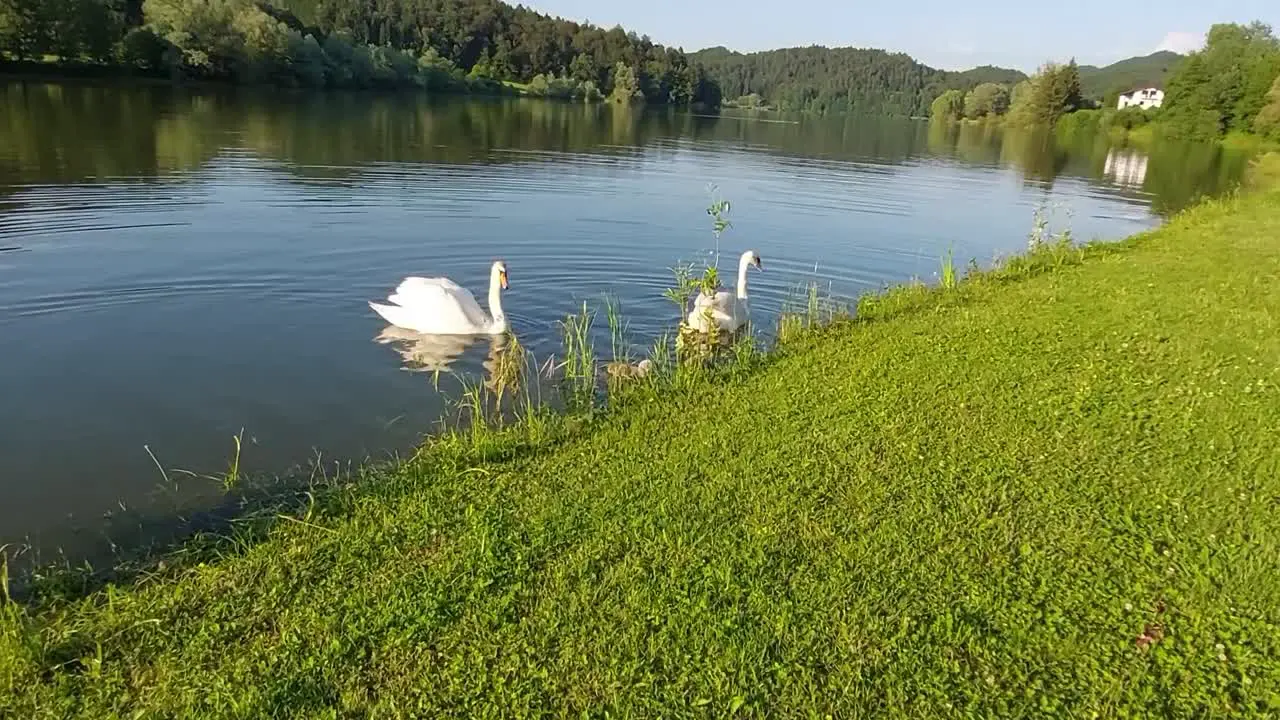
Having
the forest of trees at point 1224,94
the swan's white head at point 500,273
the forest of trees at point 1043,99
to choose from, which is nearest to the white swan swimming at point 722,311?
the swan's white head at point 500,273

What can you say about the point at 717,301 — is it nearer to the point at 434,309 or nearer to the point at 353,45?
the point at 434,309

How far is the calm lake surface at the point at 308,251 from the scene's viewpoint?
9.34 meters

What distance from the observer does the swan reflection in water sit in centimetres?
1187

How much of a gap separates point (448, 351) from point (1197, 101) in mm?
108350

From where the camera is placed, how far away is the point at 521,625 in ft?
17.8

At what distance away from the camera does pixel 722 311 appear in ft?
43.3

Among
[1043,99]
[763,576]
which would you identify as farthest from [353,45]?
[763,576]

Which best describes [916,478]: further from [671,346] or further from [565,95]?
[565,95]

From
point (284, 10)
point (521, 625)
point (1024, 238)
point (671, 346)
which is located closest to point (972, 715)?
point (521, 625)

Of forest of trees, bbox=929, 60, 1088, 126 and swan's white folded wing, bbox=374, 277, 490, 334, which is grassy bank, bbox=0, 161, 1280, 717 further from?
forest of trees, bbox=929, 60, 1088, 126

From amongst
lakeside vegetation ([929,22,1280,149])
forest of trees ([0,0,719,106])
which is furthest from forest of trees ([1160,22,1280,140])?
forest of trees ([0,0,719,106])

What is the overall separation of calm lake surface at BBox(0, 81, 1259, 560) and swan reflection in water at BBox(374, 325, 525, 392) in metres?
0.18

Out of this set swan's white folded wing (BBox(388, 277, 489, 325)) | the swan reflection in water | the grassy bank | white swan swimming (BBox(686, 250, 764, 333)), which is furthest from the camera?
swan's white folded wing (BBox(388, 277, 489, 325))

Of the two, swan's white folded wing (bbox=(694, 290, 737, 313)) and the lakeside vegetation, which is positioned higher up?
the lakeside vegetation
